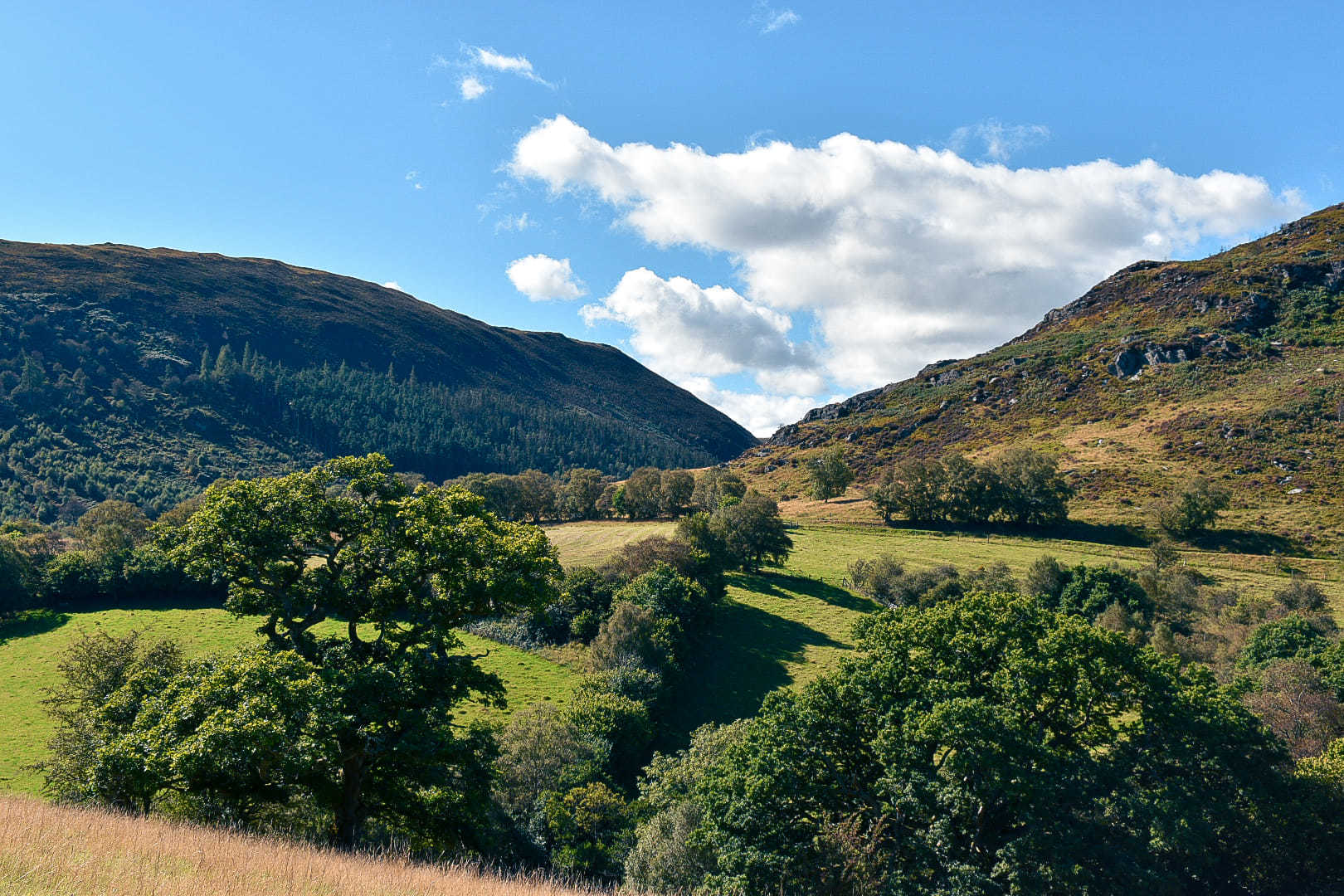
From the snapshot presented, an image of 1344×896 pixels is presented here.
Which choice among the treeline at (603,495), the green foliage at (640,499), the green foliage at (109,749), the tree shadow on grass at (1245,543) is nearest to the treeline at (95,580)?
the green foliage at (109,749)

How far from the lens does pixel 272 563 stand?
742 inches

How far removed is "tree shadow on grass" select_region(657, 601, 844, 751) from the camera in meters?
47.0

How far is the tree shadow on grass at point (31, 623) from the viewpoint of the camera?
192ft

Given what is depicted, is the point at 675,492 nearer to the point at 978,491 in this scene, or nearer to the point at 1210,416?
the point at 978,491

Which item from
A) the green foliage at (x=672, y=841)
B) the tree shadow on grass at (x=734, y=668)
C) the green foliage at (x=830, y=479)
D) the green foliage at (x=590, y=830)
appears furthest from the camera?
the green foliage at (x=830, y=479)

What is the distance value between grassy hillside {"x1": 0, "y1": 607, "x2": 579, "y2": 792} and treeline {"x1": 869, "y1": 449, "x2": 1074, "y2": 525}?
244 ft

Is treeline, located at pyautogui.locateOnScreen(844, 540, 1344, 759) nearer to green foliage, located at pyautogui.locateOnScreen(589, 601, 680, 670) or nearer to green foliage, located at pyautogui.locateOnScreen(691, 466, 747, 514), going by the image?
green foliage, located at pyautogui.locateOnScreen(589, 601, 680, 670)

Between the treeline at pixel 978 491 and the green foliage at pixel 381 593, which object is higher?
the treeline at pixel 978 491

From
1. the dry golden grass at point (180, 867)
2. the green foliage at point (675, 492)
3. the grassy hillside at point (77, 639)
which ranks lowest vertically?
the grassy hillside at point (77, 639)

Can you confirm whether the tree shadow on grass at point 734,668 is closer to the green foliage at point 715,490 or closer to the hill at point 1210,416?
the green foliage at point 715,490

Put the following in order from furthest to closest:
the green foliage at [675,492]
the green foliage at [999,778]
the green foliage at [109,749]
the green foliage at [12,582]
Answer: the green foliage at [675,492]
the green foliage at [12,582]
the green foliage at [999,778]
the green foliage at [109,749]

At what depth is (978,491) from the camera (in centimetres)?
10456

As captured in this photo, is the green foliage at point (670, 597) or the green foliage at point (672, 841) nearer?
the green foliage at point (672, 841)

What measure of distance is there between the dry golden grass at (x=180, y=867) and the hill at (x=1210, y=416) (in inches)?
4498
